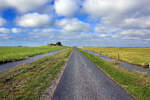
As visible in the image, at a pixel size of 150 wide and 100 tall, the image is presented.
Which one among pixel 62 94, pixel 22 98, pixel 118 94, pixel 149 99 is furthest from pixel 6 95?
pixel 149 99

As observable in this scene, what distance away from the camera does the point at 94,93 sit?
245 inches

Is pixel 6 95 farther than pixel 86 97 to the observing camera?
Yes

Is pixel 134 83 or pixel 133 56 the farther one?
pixel 133 56

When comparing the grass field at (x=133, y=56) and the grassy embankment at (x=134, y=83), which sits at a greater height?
the grassy embankment at (x=134, y=83)

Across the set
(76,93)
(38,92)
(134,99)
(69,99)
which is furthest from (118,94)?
(38,92)

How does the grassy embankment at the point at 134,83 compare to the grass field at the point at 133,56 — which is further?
the grass field at the point at 133,56

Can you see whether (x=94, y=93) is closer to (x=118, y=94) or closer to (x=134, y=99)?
(x=118, y=94)

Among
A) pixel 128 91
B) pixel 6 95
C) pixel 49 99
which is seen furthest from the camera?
pixel 128 91

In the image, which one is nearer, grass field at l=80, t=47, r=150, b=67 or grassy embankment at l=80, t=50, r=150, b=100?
grassy embankment at l=80, t=50, r=150, b=100

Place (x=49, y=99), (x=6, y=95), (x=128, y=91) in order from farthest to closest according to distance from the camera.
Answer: (x=128, y=91) → (x=6, y=95) → (x=49, y=99)

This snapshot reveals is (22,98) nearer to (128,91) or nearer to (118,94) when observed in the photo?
(118,94)

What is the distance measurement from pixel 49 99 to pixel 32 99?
1122 mm

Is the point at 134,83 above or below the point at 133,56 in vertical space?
above

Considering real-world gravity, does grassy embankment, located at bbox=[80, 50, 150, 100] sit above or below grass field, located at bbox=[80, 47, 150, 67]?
above
